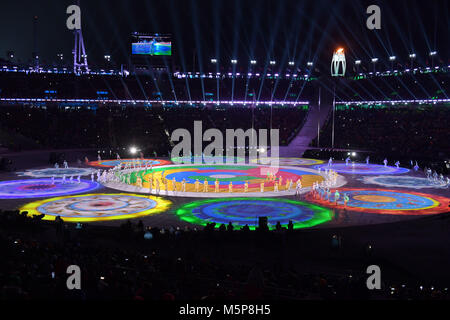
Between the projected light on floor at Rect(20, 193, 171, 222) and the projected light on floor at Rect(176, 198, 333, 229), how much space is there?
82.0 inches

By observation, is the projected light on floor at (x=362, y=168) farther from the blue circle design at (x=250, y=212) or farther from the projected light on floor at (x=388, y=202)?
the blue circle design at (x=250, y=212)

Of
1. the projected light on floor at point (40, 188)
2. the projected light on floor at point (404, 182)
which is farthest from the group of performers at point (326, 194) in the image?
the projected light on floor at point (40, 188)

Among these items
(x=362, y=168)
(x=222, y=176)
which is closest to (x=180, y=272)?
(x=222, y=176)

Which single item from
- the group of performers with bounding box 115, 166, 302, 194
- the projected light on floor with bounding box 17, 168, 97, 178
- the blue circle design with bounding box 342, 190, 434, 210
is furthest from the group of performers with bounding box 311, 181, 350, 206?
the projected light on floor with bounding box 17, 168, 97, 178

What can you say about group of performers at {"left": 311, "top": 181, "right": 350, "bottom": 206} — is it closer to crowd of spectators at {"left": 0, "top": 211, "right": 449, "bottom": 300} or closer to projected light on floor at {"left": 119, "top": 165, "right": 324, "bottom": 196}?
projected light on floor at {"left": 119, "top": 165, "right": 324, "bottom": 196}

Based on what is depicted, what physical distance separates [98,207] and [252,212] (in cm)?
857

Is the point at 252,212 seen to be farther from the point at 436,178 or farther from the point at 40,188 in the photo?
the point at 436,178

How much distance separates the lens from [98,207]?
80.5ft

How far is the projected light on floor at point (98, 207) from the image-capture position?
2243cm

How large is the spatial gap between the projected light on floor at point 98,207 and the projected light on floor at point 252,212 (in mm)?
2082

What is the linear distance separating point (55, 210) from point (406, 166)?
117 feet

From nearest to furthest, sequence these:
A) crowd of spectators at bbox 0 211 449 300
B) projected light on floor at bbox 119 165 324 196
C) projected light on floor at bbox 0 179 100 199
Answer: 1. crowd of spectators at bbox 0 211 449 300
2. projected light on floor at bbox 0 179 100 199
3. projected light on floor at bbox 119 165 324 196

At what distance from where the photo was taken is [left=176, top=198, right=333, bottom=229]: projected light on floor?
70.8ft
